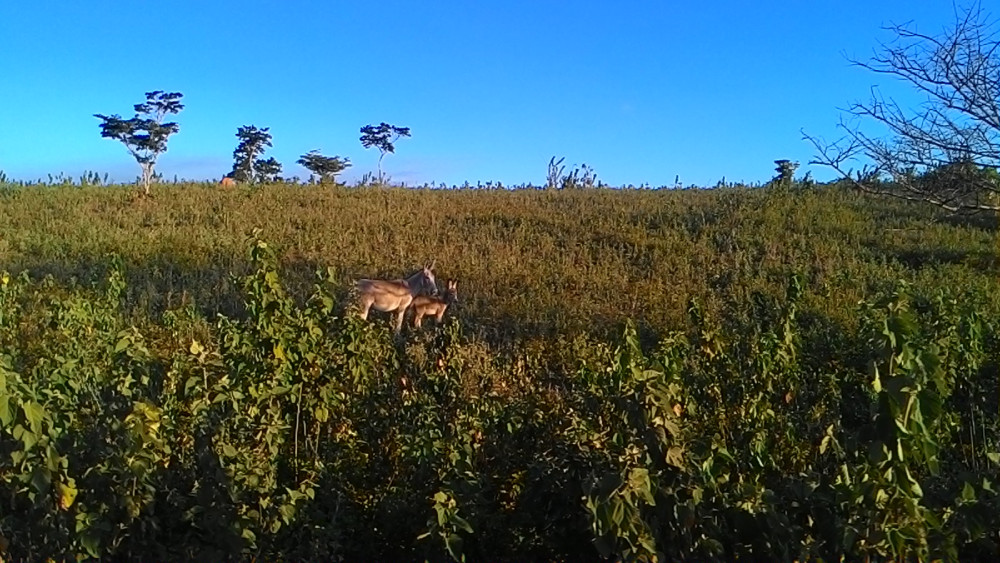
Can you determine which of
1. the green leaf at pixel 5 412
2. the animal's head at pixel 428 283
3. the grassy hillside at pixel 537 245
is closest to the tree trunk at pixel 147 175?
the grassy hillside at pixel 537 245

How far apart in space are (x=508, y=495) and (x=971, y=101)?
4736mm

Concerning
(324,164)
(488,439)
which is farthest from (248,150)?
(488,439)

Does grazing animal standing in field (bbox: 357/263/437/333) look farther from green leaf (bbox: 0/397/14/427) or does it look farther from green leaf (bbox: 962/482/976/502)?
green leaf (bbox: 962/482/976/502)

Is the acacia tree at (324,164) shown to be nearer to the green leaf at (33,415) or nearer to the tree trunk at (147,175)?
the tree trunk at (147,175)

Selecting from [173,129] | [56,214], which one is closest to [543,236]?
[56,214]

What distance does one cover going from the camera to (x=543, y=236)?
62.5ft

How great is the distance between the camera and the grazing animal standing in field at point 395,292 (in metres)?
12.5

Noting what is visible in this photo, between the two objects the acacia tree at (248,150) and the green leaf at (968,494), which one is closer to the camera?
the green leaf at (968,494)

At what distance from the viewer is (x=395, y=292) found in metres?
13.0

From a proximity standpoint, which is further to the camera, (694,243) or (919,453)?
(694,243)

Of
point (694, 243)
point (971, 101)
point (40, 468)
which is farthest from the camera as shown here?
point (694, 243)

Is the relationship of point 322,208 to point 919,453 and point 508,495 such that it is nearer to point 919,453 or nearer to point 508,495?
point 508,495

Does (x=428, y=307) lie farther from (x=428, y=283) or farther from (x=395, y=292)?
(x=428, y=283)

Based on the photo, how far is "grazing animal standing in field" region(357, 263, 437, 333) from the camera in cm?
1255
